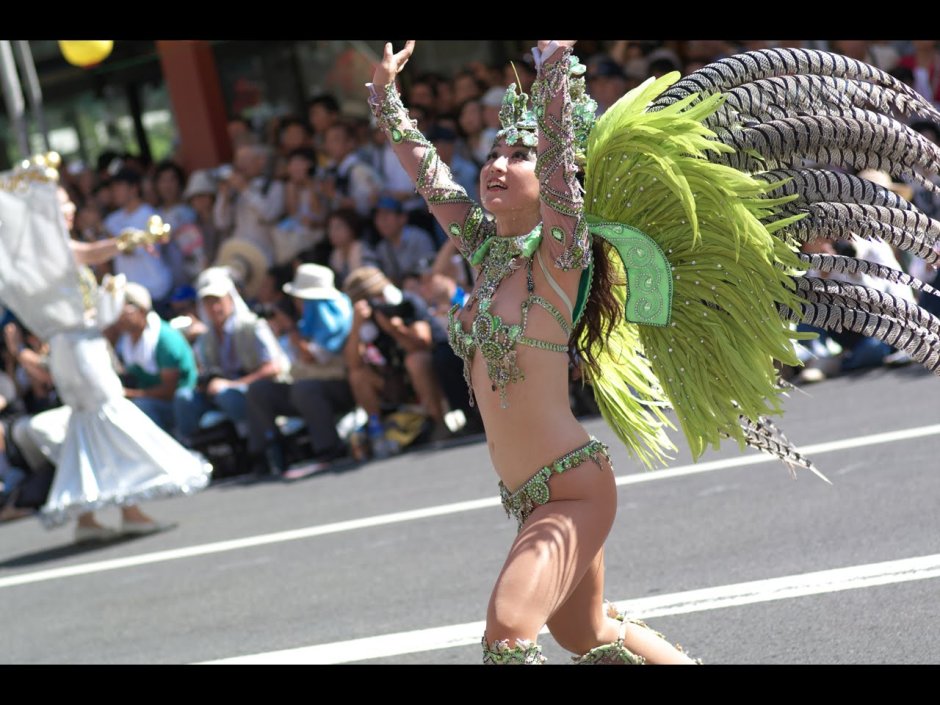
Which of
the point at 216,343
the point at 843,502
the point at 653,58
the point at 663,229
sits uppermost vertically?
the point at 653,58

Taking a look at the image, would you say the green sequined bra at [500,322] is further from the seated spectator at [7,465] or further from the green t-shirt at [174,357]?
the seated spectator at [7,465]

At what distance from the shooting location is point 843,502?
21.3 ft

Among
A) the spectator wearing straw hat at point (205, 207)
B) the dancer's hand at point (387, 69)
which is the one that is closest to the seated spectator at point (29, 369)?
the spectator wearing straw hat at point (205, 207)

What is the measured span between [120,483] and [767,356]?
5387 mm

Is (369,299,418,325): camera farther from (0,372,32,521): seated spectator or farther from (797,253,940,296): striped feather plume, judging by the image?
(797,253,940,296): striped feather plume

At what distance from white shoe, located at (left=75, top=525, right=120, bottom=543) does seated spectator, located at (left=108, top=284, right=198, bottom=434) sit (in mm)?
1684

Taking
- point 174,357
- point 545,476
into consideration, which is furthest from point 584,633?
point 174,357

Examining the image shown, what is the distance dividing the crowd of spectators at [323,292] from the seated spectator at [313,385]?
0.01 meters

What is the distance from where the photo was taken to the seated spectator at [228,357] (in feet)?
33.6

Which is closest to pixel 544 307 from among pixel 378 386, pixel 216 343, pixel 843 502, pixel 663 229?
pixel 663 229

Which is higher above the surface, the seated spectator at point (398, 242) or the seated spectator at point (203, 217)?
the seated spectator at point (203, 217)

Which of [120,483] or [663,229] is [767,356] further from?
[120,483]

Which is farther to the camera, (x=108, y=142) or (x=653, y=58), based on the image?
(x=108, y=142)

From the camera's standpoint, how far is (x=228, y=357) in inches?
413
